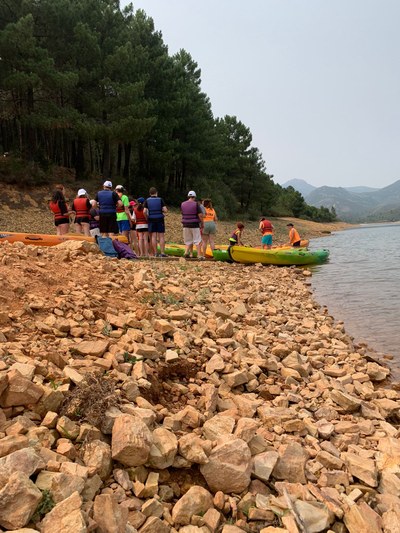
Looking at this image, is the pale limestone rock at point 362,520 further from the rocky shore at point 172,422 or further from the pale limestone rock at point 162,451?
the pale limestone rock at point 162,451

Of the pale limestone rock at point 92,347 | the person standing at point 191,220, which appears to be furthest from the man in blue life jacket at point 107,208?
the pale limestone rock at point 92,347

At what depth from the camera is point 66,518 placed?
1995 mm

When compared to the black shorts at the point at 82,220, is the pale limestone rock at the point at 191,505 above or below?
below

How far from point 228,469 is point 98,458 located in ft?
2.88

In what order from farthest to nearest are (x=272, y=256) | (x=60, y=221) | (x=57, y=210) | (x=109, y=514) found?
(x=272, y=256) < (x=60, y=221) < (x=57, y=210) < (x=109, y=514)

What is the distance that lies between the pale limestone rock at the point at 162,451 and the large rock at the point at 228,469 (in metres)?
0.24

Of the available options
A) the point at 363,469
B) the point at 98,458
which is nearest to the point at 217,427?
the point at 98,458

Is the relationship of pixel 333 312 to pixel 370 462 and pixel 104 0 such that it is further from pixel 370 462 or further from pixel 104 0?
pixel 104 0

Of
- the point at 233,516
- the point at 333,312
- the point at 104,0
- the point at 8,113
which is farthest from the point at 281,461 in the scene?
the point at 104,0

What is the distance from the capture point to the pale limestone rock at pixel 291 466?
9.58 feet

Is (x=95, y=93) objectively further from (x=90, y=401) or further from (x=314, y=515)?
(x=314, y=515)

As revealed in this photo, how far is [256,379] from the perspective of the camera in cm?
451

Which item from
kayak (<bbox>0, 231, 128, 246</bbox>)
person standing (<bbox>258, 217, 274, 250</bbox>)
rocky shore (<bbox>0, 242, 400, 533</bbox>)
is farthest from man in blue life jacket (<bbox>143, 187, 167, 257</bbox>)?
person standing (<bbox>258, 217, 274, 250</bbox>)

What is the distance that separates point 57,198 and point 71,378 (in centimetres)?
867
